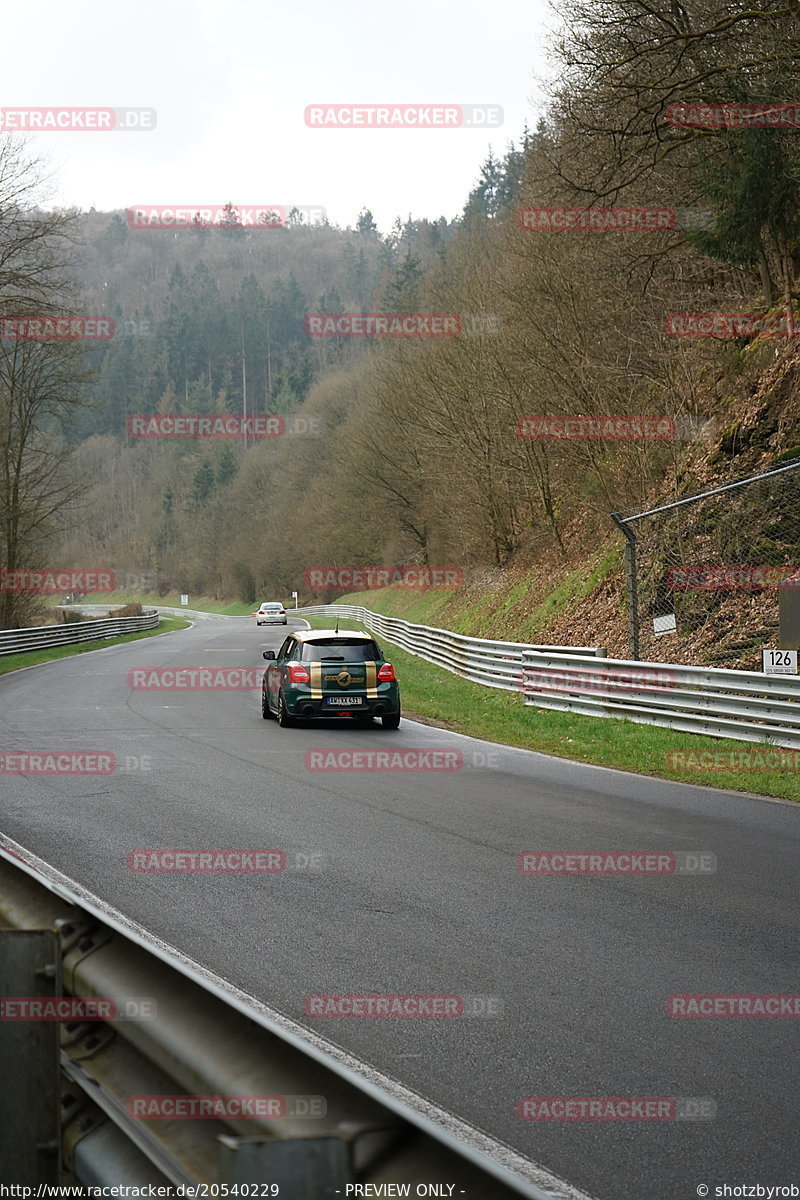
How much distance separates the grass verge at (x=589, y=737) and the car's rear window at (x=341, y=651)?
5.73 feet

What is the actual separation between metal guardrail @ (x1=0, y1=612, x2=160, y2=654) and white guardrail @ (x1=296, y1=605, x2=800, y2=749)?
20.6 m

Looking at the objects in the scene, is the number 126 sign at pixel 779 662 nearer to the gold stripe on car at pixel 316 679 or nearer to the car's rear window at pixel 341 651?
the car's rear window at pixel 341 651

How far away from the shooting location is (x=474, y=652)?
85.7ft

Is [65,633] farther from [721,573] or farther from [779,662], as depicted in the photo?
[779,662]

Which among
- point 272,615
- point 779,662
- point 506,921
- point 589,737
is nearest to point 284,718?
point 589,737

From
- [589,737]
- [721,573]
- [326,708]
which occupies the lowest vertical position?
[589,737]

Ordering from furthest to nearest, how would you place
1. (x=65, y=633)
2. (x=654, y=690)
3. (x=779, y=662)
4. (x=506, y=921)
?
(x=65, y=633)
(x=654, y=690)
(x=779, y=662)
(x=506, y=921)

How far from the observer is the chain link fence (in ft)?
56.6

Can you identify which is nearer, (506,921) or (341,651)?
(506,921)

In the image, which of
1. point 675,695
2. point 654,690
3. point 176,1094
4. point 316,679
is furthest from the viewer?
point 316,679

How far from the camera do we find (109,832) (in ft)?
31.4

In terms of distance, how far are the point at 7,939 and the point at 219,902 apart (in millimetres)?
4142

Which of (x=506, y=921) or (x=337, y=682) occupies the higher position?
(x=337, y=682)

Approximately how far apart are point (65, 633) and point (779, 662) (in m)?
36.0
